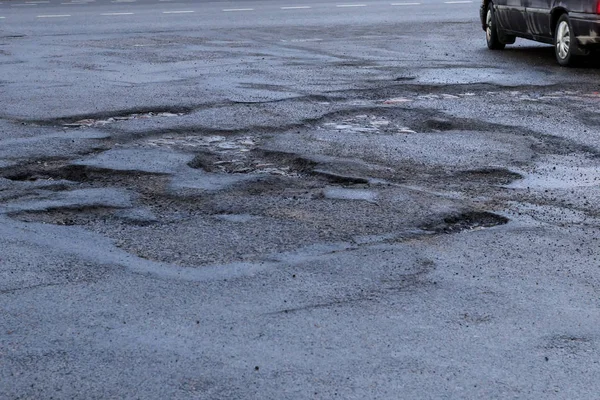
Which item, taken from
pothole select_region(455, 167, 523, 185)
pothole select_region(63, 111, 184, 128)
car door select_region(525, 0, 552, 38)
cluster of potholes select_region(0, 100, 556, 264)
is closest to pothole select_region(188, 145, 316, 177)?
cluster of potholes select_region(0, 100, 556, 264)

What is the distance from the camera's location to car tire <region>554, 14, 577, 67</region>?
14.2 meters

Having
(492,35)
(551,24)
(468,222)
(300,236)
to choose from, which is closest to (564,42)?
(551,24)

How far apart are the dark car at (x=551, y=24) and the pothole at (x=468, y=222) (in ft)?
24.7

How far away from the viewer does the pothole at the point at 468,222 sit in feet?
21.7

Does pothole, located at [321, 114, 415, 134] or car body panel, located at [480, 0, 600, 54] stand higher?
car body panel, located at [480, 0, 600, 54]

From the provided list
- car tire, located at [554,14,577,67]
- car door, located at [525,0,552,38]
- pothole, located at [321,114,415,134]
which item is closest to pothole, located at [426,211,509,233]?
pothole, located at [321,114,415,134]

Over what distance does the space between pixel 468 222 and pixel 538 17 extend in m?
9.11

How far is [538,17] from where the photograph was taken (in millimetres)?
15211

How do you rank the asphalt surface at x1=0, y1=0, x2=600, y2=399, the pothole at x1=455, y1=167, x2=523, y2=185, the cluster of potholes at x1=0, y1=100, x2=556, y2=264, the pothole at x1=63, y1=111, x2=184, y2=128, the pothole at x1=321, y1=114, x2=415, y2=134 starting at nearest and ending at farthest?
the asphalt surface at x1=0, y1=0, x2=600, y2=399
the cluster of potholes at x1=0, y1=100, x2=556, y2=264
the pothole at x1=455, y1=167, x2=523, y2=185
the pothole at x1=321, y1=114, x2=415, y2=134
the pothole at x1=63, y1=111, x2=184, y2=128

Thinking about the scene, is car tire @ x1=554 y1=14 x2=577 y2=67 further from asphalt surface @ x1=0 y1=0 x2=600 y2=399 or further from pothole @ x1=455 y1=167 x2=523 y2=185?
pothole @ x1=455 y1=167 x2=523 y2=185

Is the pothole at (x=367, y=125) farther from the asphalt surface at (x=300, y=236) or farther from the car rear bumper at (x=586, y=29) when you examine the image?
the car rear bumper at (x=586, y=29)

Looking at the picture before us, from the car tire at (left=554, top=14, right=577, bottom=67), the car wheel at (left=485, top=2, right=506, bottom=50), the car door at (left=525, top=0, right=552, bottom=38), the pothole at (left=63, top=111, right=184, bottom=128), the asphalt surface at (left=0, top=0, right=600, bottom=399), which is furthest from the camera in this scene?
the car wheel at (left=485, top=2, right=506, bottom=50)

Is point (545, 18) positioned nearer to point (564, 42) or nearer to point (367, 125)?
point (564, 42)

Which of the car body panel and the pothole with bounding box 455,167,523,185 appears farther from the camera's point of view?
the car body panel
